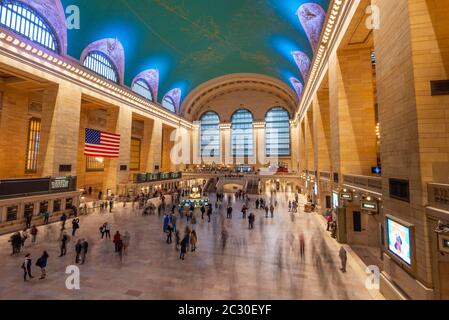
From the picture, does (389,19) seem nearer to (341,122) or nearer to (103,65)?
(341,122)

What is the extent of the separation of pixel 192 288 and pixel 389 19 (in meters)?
9.37

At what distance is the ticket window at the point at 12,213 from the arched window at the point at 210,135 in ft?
116

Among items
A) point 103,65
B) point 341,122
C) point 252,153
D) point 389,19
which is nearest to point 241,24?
point 103,65

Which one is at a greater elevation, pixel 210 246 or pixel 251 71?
pixel 251 71

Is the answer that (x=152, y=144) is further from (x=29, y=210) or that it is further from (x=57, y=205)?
(x=29, y=210)

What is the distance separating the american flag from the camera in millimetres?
18922

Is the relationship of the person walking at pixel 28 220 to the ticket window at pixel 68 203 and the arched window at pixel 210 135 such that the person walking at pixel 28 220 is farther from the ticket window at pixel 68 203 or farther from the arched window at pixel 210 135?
the arched window at pixel 210 135

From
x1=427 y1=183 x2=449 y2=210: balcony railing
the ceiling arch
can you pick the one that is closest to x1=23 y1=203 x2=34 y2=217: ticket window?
x1=427 y1=183 x2=449 y2=210: balcony railing

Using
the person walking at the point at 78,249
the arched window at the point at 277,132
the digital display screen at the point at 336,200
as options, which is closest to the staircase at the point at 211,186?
the arched window at the point at 277,132

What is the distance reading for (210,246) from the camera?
390 inches

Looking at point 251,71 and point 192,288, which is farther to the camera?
point 251,71

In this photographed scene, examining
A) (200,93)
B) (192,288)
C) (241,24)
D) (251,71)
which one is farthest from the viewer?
(200,93)

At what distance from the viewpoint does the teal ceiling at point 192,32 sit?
698 inches
